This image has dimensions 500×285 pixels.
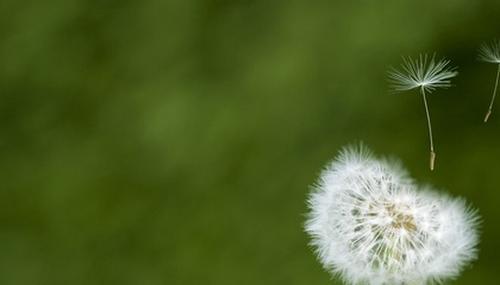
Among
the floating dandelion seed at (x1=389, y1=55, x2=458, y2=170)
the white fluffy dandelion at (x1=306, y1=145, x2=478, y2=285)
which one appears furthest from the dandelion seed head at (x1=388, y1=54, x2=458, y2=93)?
the white fluffy dandelion at (x1=306, y1=145, x2=478, y2=285)

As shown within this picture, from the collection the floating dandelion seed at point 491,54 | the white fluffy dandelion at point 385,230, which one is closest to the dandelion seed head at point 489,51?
the floating dandelion seed at point 491,54

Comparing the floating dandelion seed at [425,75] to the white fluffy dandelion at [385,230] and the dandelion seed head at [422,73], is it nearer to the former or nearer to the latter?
the dandelion seed head at [422,73]

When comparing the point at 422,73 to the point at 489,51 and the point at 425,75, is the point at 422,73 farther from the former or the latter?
the point at 489,51

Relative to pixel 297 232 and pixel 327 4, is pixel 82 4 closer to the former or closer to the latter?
pixel 327 4

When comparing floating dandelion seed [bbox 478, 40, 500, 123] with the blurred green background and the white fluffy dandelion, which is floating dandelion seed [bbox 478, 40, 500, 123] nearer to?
the blurred green background

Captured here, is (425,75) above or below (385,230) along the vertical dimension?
above

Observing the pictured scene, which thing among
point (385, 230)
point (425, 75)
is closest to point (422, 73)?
point (425, 75)

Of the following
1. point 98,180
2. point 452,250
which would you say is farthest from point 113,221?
point 452,250
